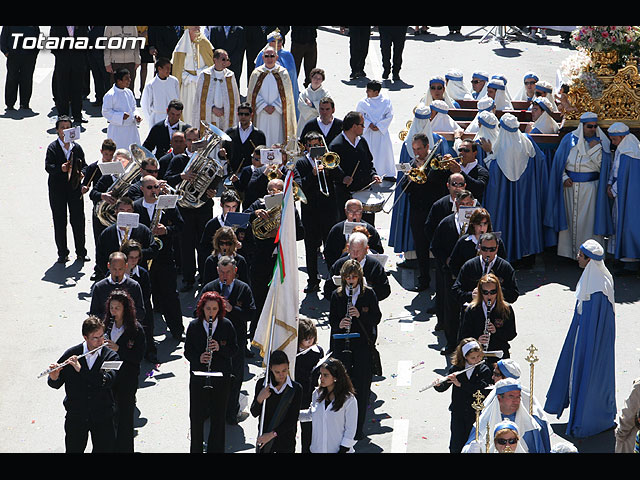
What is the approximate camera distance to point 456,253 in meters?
15.0

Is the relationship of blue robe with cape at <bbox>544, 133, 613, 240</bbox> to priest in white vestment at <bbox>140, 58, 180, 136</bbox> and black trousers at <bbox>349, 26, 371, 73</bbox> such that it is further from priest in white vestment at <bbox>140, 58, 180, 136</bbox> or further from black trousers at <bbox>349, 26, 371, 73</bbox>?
black trousers at <bbox>349, 26, 371, 73</bbox>

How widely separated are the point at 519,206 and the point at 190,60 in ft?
22.2

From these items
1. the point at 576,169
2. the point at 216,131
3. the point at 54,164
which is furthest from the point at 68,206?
the point at 576,169

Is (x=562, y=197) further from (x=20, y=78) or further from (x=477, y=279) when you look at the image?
(x=20, y=78)

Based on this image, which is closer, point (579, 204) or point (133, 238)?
point (133, 238)

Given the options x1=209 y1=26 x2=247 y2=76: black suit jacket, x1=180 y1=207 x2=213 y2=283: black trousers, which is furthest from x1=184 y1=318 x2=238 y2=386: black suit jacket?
x1=209 y1=26 x2=247 y2=76: black suit jacket

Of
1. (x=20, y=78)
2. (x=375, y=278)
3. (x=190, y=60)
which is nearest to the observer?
(x=375, y=278)

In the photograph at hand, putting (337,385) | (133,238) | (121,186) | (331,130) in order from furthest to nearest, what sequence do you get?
(331,130), (121,186), (133,238), (337,385)

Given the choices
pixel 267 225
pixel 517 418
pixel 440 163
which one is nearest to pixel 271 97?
pixel 440 163

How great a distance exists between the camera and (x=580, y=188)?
1781 cm

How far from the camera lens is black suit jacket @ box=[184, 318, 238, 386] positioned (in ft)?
41.6

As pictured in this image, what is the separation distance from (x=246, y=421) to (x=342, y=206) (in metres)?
Result: 4.49

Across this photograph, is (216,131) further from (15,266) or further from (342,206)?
(15,266)

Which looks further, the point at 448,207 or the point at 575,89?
the point at 575,89
